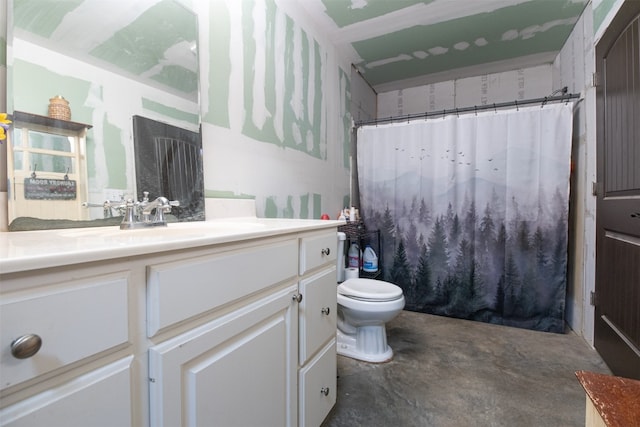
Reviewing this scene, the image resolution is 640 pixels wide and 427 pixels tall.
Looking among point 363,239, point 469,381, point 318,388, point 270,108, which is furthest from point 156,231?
point 363,239

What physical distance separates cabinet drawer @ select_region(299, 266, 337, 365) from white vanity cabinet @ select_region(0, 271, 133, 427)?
57cm

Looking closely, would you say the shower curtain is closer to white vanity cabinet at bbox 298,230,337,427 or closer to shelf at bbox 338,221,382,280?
shelf at bbox 338,221,382,280

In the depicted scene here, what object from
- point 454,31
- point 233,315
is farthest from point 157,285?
point 454,31

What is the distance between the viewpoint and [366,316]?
63.9 inches

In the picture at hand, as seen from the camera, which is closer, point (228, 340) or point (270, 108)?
point (228, 340)

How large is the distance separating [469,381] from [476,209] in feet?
4.21

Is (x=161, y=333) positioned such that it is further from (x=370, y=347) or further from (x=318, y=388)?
(x=370, y=347)

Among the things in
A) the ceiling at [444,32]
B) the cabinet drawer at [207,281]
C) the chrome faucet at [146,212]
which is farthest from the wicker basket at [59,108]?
the ceiling at [444,32]

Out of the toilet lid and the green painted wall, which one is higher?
the green painted wall

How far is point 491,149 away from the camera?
2213mm

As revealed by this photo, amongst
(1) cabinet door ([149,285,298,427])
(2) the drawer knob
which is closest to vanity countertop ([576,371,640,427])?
(1) cabinet door ([149,285,298,427])

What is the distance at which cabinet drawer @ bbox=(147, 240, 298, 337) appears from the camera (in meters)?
0.53

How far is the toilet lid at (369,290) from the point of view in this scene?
1.62 m

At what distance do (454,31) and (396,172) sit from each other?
116 cm
